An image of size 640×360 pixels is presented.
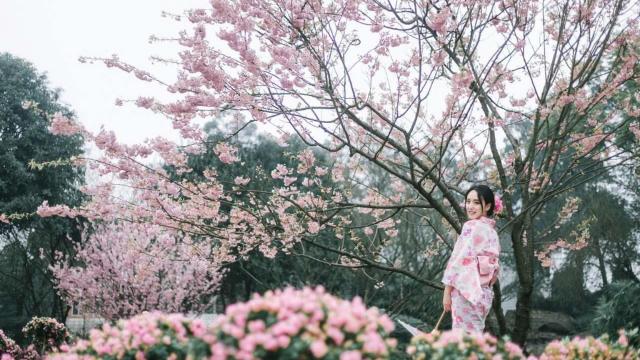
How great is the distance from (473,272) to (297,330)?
2.23m

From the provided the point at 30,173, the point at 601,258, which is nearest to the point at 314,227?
the point at 30,173

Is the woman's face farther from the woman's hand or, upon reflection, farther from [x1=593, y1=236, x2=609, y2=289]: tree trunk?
[x1=593, y1=236, x2=609, y2=289]: tree trunk

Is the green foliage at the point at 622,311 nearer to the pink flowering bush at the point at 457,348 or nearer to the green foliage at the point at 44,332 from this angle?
the pink flowering bush at the point at 457,348

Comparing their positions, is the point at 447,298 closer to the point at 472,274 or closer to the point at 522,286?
the point at 472,274

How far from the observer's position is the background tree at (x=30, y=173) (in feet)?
45.2

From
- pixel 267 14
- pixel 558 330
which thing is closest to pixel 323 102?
pixel 267 14

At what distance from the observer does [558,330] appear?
14.9 metres

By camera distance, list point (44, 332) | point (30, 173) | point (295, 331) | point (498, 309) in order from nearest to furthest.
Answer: point (295, 331) → point (498, 309) → point (44, 332) → point (30, 173)

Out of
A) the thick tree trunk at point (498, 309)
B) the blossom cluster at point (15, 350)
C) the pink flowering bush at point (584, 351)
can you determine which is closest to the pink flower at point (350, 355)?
the pink flowering bush at point (584, 351)

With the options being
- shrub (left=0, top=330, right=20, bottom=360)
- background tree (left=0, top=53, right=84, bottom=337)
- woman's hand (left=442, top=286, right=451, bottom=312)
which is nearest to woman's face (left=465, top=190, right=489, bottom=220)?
woman's hand (left=442, top=286, right=451, bottom=312)

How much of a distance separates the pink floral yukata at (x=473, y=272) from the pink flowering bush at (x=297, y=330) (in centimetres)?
190

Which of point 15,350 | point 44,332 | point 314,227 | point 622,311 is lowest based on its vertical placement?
point 15,350

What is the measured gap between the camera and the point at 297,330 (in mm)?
1686

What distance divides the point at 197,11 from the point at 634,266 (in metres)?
16.5
